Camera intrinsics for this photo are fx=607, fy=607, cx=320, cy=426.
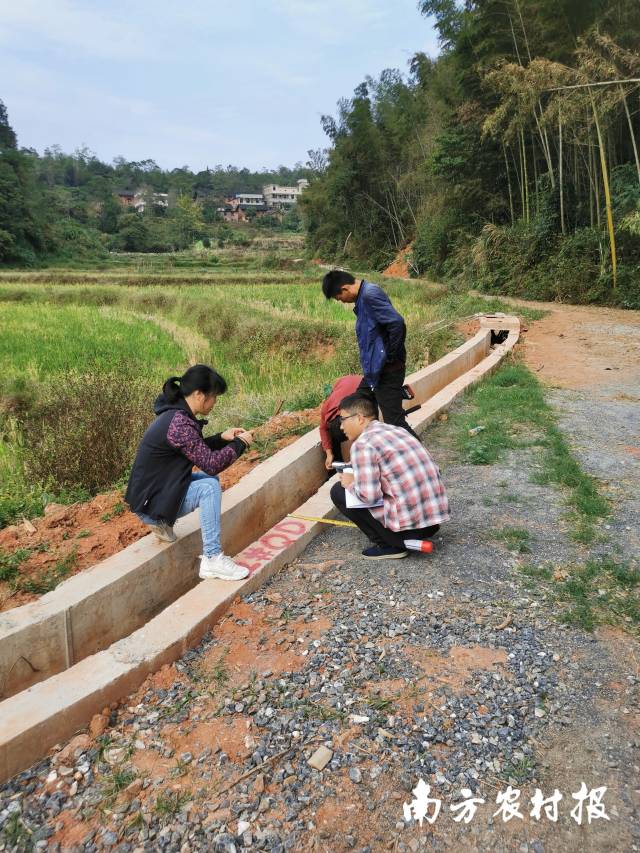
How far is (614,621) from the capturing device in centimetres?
290

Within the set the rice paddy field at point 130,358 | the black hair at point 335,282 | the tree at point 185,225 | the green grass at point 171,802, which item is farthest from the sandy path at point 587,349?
the tree at point 185,225

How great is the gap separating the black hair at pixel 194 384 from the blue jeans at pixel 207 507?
1.58ft

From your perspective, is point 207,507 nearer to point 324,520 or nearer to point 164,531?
point 164,531

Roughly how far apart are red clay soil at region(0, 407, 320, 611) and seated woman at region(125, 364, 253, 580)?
80cm

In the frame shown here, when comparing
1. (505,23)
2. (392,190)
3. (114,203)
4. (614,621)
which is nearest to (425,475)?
(614,621)

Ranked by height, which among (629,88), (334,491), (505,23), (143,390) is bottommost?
(334,491)

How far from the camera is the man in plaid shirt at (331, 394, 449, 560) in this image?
11.1 ft

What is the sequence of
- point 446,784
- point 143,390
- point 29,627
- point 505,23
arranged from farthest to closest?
point 505,23, point 143,390, point 29,627, point 446,784

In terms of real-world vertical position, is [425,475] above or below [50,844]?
above

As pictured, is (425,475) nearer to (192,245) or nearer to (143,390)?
(143,390)

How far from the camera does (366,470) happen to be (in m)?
3.37

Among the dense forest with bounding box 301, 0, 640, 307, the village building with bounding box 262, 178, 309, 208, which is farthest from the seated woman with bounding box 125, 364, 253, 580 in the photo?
the village building with bounding box 262, 178, 309, 208

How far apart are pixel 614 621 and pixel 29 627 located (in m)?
2.70

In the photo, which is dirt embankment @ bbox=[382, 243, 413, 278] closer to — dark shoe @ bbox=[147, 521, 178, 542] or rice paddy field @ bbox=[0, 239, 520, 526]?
Answer: rice paddy field @ bbox=[0, 239, 520, 526]
